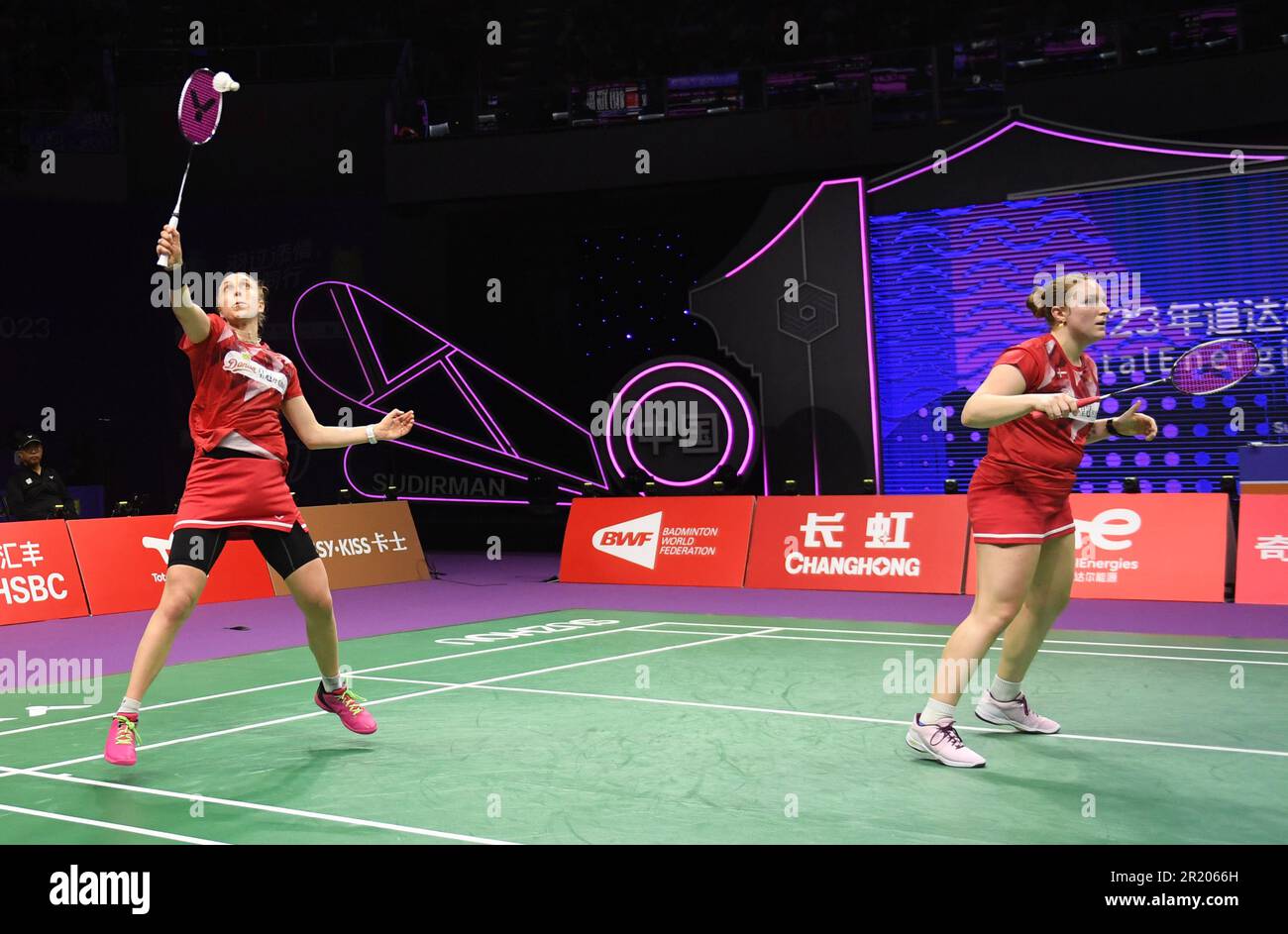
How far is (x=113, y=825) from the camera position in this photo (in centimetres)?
428

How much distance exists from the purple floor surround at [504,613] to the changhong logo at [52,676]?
0.17 meters

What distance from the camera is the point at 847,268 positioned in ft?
47.1

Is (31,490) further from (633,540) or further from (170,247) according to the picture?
(170,247)

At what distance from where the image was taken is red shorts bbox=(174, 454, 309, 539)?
5133 millimetres

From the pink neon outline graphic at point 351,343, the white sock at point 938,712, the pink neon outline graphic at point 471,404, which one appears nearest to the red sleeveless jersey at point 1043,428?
the white sock at point 938,712

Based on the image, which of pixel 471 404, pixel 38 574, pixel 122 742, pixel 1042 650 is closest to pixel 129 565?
pixel 38 574

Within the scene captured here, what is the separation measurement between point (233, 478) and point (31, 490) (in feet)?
24.7

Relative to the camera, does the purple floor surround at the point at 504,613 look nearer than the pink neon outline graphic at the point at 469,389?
Yes

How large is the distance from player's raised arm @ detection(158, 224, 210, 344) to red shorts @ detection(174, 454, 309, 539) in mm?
512

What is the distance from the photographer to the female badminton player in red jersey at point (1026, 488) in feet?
16.2

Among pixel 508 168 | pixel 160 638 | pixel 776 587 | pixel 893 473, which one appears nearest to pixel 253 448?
pixel 160 638

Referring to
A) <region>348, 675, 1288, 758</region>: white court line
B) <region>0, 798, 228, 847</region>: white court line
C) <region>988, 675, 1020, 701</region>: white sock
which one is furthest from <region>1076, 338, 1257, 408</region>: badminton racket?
<region>0, 798, 228, 847</region>: white court line
